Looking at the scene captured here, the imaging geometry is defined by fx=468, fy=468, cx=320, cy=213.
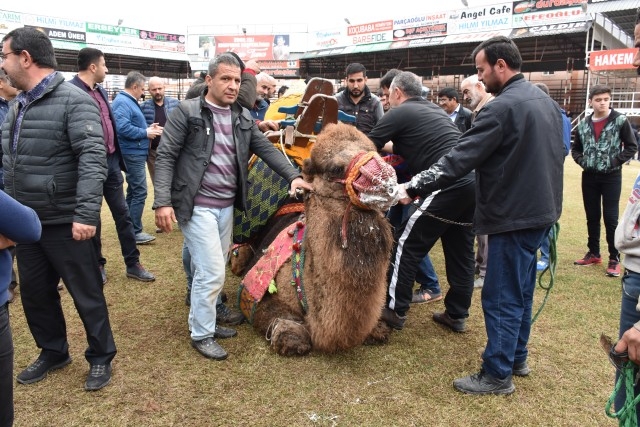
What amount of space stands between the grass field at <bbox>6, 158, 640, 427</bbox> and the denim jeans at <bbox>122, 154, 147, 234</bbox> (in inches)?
85.5

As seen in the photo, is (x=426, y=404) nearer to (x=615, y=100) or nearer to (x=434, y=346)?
(x=434, y=346)

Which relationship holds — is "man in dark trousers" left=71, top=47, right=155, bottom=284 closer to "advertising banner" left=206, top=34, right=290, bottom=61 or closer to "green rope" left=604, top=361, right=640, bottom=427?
"green rope" left=604, top=361, right=640, bottom=427

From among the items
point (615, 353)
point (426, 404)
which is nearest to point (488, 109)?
point (615, 353)

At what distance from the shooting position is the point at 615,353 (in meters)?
1.80

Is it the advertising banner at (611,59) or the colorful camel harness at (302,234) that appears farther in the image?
the advertising banner at (611,59)

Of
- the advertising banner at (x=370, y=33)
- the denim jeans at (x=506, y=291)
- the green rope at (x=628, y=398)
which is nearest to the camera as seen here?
the green rope at (x=628, y=398)

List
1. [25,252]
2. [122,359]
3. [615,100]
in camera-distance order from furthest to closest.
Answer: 1. [615,100]
2. [122,359]
3. [25,252]

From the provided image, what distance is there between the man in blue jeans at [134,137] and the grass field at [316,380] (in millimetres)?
2223

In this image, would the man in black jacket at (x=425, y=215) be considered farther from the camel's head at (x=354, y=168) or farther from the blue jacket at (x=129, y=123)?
the blue jacket at (x=129, y=123)

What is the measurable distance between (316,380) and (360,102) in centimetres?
398

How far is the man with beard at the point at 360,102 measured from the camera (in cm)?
602

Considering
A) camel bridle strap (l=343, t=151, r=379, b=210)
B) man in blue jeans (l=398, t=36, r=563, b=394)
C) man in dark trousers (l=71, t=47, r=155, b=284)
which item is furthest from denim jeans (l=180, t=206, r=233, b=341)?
man in dark trousers (l=71, t=47, r=155, b=284)

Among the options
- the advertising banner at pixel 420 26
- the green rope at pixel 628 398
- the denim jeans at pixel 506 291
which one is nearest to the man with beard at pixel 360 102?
the denim jeans at pixel 506 291

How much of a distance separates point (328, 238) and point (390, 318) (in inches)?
46.5
